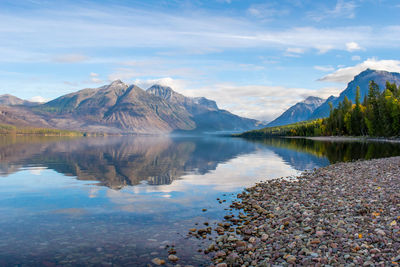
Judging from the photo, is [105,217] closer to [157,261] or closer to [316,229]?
[157,261]

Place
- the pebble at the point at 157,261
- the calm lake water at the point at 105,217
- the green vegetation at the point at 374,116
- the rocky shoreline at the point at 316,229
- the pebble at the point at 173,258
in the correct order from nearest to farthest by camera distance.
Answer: the rocky shoreline at the point at 316,229, the pebble at the point at 157,261, the pebble at the point at 173,258, the calm lake water at the point at 105,217, the green vegetation at the point at 374,116

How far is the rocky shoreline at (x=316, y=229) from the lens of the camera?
14.1 meters

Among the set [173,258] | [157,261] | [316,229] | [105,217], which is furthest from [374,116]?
[157,261]

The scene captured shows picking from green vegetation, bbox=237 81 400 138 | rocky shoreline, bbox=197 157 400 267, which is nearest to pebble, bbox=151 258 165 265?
rocky shoreline, bbox=197 157 400 267

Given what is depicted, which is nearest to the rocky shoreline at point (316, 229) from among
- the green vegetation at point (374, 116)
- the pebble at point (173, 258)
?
the pebble at point (173, 258)

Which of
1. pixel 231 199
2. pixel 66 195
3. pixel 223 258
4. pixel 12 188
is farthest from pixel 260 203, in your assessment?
pixel 12 188

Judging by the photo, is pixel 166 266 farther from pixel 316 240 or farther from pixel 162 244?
pixel 316 240

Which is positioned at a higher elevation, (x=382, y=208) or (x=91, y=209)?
(x=382, y=208)

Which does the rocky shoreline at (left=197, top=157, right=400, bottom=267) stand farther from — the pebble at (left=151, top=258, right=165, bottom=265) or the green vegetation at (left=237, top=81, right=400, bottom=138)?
the green vegetation at (left=237, top=81, right=400, bottom=138)

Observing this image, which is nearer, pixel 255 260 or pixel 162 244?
pixel 255 260

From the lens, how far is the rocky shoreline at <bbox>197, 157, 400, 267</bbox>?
14.1 m

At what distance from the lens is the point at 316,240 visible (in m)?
15.8

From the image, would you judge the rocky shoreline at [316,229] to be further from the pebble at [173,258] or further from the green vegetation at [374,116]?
the green vegetation at [374,116]

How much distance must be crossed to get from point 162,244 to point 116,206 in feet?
35.0
